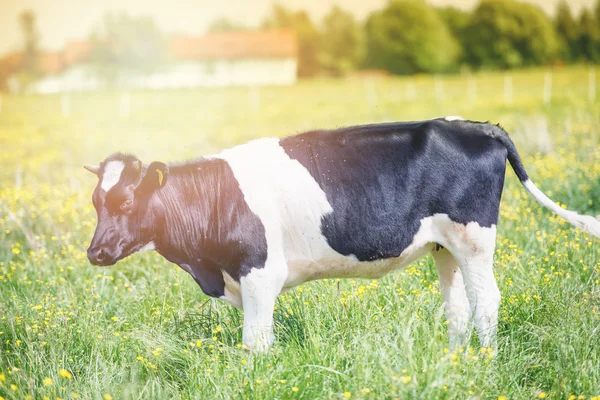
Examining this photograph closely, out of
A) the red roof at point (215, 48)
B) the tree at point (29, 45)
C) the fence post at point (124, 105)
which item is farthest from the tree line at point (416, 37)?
the fence post at point (124, 105)

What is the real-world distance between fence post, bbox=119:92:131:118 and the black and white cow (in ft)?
91.4

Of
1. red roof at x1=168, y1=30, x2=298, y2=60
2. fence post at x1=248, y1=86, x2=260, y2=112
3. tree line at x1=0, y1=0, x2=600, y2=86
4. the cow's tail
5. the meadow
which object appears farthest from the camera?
red roof at x1=168, y1=30, x2=298, y2=60

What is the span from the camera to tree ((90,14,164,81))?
66875mm

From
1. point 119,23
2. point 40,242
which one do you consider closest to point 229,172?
point 40,242

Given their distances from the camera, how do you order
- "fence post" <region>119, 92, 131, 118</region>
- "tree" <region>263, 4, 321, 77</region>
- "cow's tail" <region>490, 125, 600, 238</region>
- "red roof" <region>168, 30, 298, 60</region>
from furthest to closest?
1. "tree" <region>263, 4, 321, 77</region>
2. "red roof" <region>168, 30, 298, 60</region>
3. "fence post" <region>119, 92, 131, 118</region>
4. "cow's tail" <region>490, 125, 600, 238</region>

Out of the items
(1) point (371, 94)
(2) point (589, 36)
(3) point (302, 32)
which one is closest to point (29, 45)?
(3) point (302, 32)

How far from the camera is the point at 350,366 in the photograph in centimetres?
492

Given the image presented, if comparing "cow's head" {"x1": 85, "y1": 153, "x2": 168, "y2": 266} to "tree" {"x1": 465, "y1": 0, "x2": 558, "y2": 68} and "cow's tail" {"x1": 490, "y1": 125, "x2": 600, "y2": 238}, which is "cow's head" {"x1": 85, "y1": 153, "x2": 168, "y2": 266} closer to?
"cow's tail" {"x1": 490, "y1": 125, "x2": 600, "y2": 238}

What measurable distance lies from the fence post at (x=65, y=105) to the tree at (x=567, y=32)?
163 feet

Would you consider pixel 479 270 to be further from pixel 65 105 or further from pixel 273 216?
pixel 65 105

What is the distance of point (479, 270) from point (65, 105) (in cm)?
3324

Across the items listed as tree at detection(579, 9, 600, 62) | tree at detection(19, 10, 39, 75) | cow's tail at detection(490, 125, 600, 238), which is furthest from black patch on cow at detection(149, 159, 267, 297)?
tree at detection(579, 9, 600, 62)

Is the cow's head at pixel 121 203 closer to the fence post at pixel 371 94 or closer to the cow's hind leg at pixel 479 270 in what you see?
the cow's hind leg at pixel 479 270

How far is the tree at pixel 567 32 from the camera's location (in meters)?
71.6
